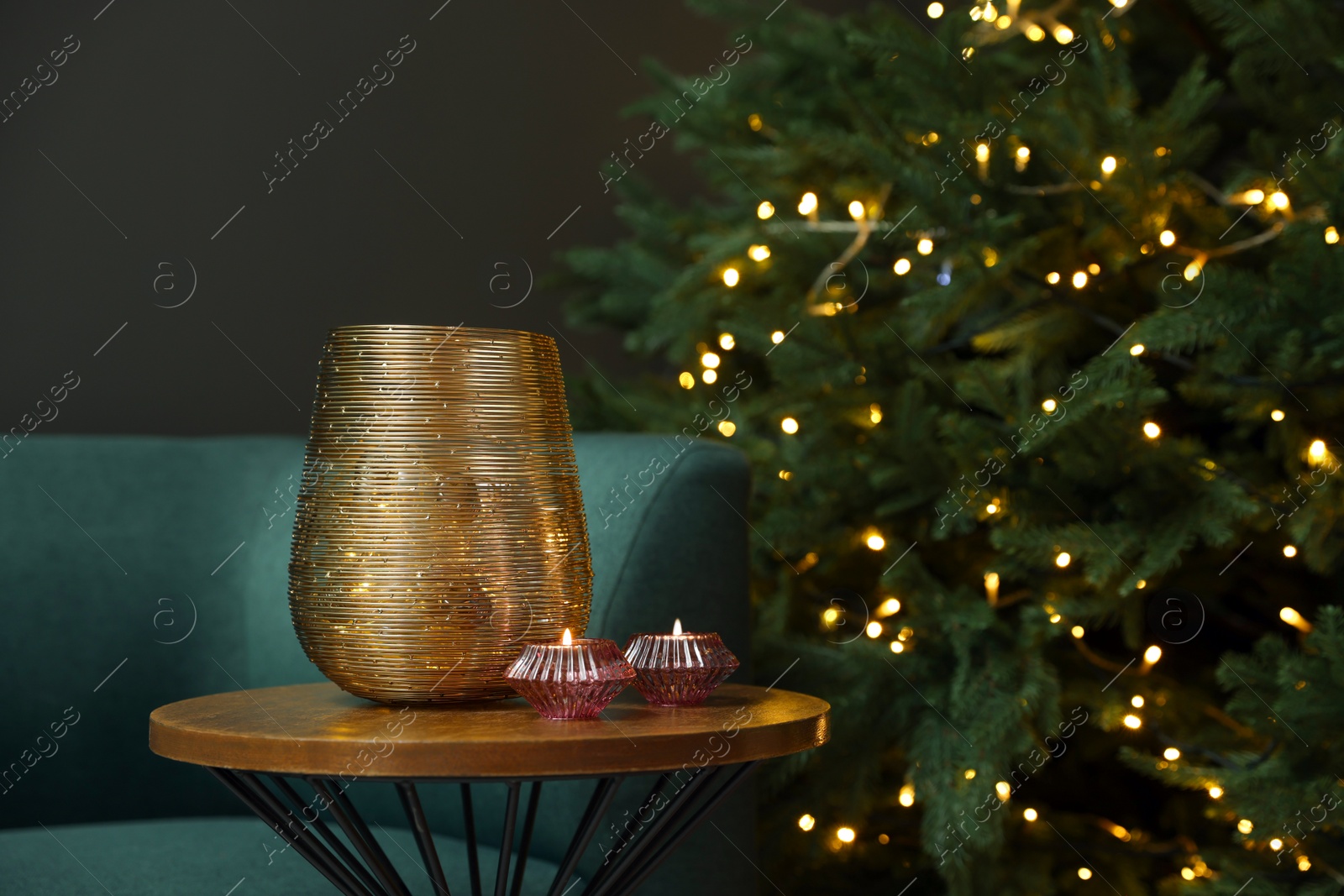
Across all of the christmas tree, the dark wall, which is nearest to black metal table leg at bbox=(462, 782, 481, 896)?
the christmas tree

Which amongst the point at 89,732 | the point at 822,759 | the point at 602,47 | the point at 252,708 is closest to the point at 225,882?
the point at 252,708

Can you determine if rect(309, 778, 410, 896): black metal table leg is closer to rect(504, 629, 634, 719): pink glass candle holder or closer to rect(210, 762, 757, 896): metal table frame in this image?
rect(210, 762, 757, 896): metal table frame

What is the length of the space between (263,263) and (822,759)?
1.20 meters

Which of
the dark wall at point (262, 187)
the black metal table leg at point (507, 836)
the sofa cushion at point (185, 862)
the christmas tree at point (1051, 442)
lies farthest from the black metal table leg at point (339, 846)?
the dark wall at point (262, 187)

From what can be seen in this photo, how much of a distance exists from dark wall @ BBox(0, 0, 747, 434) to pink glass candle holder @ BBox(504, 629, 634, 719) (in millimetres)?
1233

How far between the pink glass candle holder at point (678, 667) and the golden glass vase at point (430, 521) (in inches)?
3.0

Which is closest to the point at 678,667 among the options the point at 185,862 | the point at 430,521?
the point at 430,521

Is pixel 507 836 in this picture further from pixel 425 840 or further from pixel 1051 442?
pixel 1051 442

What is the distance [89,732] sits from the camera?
153cm

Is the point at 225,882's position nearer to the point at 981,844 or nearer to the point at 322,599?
the point at 322,599

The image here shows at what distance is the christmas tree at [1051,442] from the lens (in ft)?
4.44

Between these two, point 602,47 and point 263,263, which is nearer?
point 263,263

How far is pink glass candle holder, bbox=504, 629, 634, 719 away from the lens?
90 cm

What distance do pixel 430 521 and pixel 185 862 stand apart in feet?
1.74
